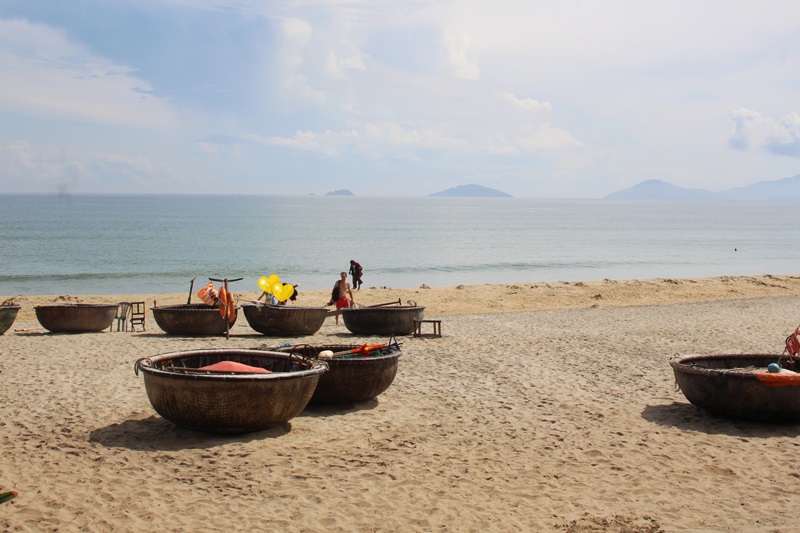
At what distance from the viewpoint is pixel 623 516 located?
246 inches

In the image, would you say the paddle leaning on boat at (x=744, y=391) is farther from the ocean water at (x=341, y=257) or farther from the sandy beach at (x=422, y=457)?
the ocean water at (x=341, y=257)

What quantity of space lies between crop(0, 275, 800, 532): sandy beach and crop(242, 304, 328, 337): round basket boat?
8.34 ft

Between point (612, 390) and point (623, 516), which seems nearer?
point (623, 516)

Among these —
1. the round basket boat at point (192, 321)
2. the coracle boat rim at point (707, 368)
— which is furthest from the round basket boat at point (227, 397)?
the round basket boat at point (192, 321)

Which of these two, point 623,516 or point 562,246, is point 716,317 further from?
point 562,246

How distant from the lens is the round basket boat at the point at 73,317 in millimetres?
16406

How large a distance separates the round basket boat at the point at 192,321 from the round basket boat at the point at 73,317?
1477 mm

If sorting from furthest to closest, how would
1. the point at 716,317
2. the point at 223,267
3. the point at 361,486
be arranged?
the point at 223,267 → the point at 716,317 → the point at 361,486

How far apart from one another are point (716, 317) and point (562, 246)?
51951 millimetres

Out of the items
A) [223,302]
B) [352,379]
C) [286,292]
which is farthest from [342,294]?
[352,379]

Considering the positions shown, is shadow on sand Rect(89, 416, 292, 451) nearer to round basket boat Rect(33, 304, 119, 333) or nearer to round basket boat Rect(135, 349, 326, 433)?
round basket boat Rect(135, 349, 326, 433)

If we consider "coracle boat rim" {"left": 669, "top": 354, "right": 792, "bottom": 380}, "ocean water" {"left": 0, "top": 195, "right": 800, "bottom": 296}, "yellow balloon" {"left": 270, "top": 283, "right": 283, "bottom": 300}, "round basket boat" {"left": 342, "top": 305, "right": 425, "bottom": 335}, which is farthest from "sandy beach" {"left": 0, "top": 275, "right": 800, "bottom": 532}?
"ocean water" {"left": 0, "top": 195, "right": 800, "bottom": 296}

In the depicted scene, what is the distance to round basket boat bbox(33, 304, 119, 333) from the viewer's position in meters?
16.4

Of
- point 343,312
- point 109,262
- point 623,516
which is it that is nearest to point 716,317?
point 343,312
